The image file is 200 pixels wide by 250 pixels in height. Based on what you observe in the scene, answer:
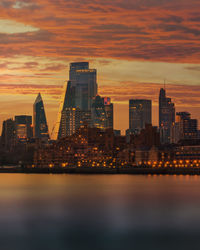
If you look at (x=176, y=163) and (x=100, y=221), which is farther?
(x=176, y=163)

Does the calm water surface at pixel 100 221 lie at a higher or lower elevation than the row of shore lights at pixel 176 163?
lower

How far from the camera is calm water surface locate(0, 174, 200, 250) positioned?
45.8 metres

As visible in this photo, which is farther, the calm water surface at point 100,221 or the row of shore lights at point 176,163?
the row of shore lights at point 176,163

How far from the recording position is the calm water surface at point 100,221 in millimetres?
45844

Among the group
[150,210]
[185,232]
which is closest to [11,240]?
[185,232]

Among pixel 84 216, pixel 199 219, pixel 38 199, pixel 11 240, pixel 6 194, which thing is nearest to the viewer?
pixel 11 240

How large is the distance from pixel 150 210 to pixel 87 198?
19.8m

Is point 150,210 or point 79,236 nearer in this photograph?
point 79,236

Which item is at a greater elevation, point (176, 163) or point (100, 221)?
point (176, 163)

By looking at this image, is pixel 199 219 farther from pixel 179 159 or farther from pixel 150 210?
pixel 179 159

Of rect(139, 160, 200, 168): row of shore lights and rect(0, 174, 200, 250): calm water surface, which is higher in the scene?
rect(139, 160, 200, 168): row of shore lights

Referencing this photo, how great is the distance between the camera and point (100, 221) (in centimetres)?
5900

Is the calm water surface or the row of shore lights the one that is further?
the row of shore lights

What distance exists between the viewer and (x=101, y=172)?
19588cm
